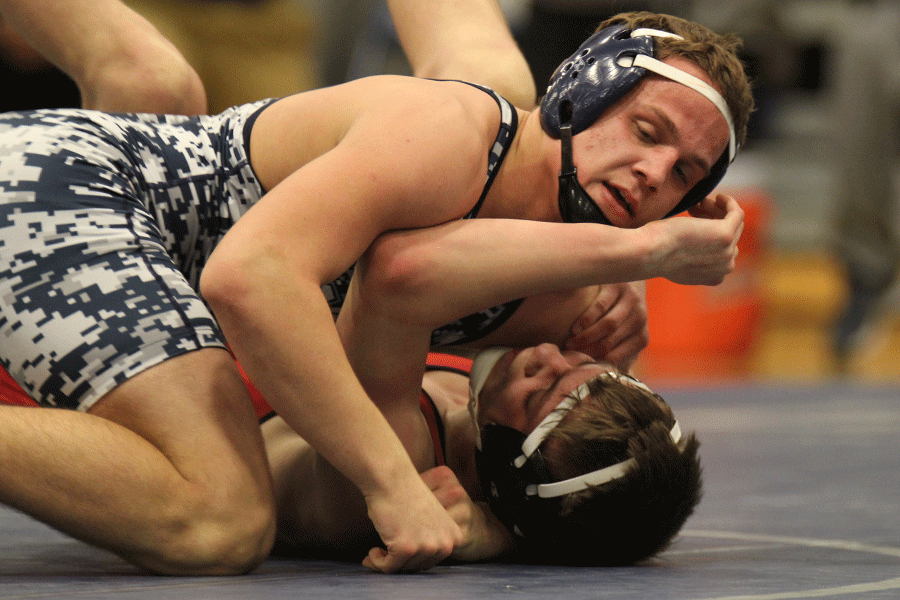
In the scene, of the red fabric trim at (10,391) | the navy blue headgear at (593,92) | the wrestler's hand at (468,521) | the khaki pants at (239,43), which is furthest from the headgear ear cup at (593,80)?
the khaki pants at (239,43)

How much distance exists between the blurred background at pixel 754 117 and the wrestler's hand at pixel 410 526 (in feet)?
13.2

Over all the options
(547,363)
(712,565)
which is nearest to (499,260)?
(547,363)

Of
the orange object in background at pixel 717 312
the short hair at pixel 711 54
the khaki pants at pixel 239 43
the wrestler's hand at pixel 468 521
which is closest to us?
the wrestler's hand at pixel 468 521

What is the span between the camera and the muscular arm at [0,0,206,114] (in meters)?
2.70

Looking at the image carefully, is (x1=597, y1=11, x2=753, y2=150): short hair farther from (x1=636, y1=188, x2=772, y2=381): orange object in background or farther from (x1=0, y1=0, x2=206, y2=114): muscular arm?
(x1=636, y1=188, x2=772, y2=381): orange object in background

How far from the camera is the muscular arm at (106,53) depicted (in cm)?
270

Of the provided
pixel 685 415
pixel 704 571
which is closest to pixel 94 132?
pixel 704 571

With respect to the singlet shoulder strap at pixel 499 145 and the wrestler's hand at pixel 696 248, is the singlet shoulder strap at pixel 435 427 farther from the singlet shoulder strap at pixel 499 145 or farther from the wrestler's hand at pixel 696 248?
the wrestler's hand at pixel 696 248

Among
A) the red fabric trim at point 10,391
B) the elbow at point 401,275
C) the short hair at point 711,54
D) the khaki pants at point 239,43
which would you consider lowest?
the khaki pants at point 239,43

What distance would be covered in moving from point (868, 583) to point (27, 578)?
4.32 feet

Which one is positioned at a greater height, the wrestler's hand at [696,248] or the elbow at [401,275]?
the wrestler's hand at [696,248]

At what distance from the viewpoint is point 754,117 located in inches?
384

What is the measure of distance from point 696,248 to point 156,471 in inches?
39.3

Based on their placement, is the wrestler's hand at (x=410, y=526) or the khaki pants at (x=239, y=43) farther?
the khaki pants at (x=239, y=43)
